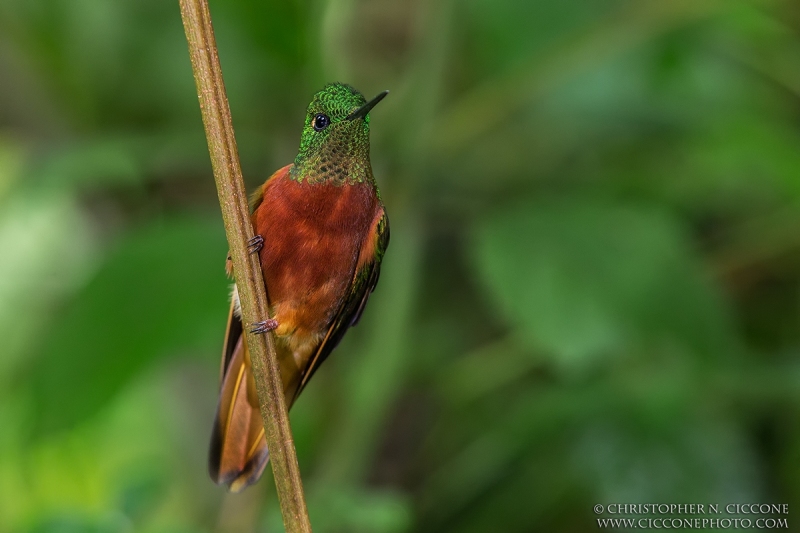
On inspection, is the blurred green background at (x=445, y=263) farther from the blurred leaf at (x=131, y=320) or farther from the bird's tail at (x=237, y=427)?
the bird's tail at (x=237, y=427)

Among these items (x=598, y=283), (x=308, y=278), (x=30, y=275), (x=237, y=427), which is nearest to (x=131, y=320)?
(x=237, y=427)

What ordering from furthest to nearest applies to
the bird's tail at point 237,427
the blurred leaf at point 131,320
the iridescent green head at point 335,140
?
the blurred leaf at point 131,320 → the bird's tail at point 237,427 → the iridescent green head at point 335,140

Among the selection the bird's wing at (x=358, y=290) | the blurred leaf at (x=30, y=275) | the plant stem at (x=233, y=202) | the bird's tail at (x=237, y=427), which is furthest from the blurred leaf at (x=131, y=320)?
the plant stem at (x=233, y=202)

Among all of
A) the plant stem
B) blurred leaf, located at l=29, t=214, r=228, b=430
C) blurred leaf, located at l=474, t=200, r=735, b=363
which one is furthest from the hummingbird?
blurred leaf, located at l=474, t=200, r=735, b=363

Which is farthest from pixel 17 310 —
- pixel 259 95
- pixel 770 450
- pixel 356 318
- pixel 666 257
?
pixel 770 450

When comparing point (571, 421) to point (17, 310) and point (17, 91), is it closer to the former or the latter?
point (17, 310)

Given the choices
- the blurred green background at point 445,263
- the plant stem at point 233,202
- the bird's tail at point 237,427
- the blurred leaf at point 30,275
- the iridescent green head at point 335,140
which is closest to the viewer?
the plant stem at point 233,202

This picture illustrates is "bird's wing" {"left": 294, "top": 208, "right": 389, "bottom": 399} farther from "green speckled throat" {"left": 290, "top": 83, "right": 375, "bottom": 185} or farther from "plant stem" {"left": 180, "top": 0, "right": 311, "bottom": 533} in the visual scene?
"plant stem" {"left": 180, "top": 0, "right": 311, "bottom": 533}

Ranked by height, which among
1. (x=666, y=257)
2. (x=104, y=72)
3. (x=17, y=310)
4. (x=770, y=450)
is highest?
(x=104, y=72)
